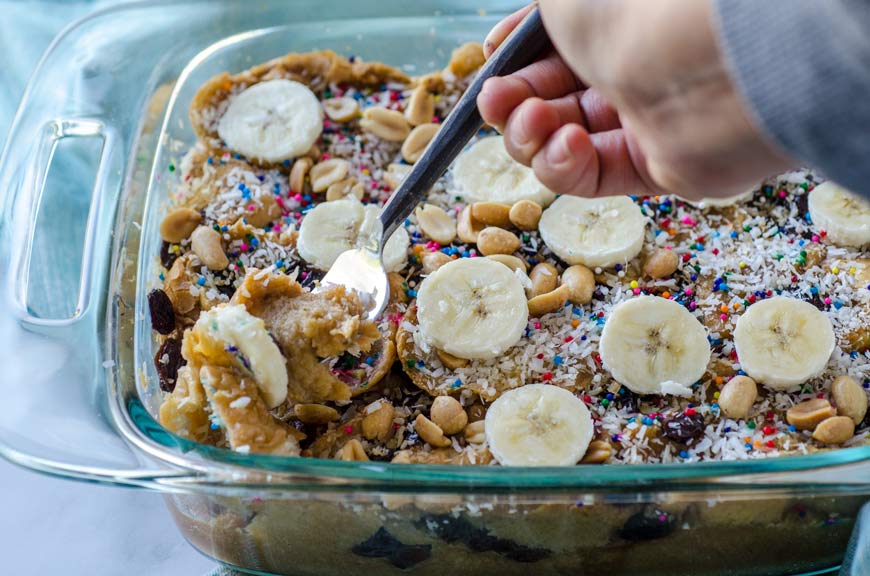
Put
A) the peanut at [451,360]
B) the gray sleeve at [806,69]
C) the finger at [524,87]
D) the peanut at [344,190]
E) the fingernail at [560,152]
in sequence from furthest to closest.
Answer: the peanut at [344,190] < the peanut at [451,360] < the finger at [524,87] < the fingernail at [560,152] < the gray sleeve at [806,69]

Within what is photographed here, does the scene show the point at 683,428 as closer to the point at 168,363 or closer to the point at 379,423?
the point at 379,423

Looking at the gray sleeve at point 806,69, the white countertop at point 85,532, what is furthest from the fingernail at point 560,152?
the white countertop at point 85,532

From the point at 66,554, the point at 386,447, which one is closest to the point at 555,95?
the point at 386,447

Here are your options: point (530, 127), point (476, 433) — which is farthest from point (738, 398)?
point (530, 127)

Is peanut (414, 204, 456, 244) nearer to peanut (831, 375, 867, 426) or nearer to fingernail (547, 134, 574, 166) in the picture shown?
fingernail (547, 134, 574, 166)

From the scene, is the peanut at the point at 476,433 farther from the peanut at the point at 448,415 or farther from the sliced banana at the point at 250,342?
the sliced banana at the point at 250,342

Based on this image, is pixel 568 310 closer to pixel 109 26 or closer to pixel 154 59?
pixel 154 59
